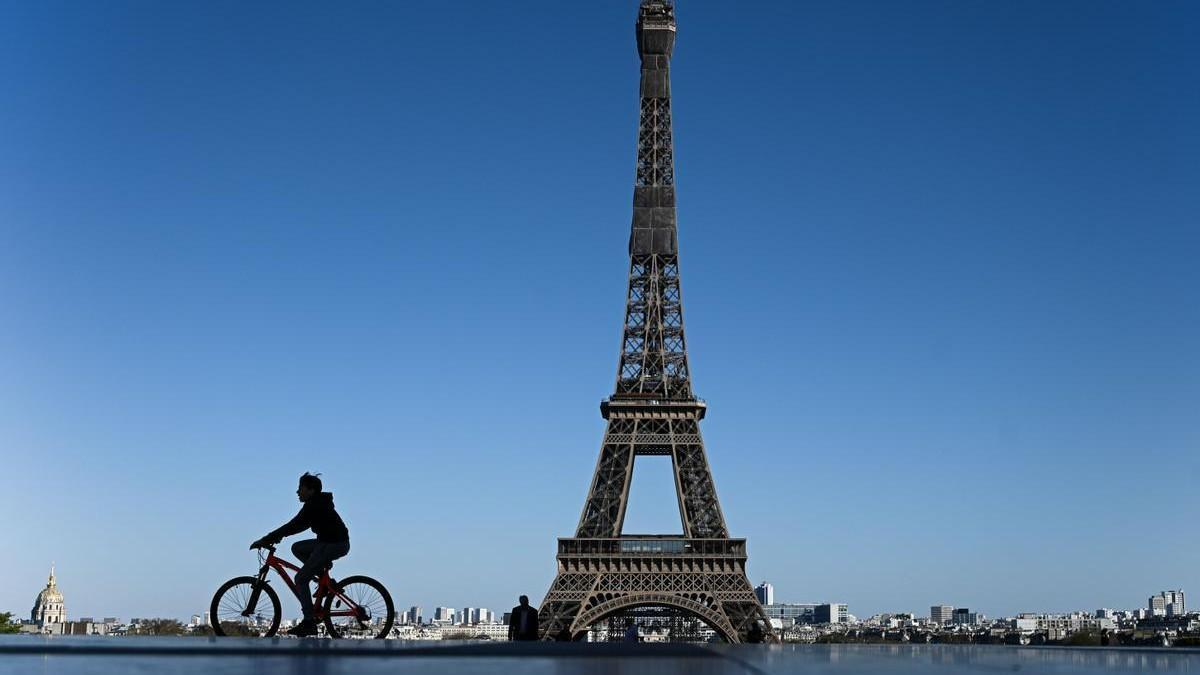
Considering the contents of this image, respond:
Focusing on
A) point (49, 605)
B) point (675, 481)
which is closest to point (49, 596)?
point (49, 605)

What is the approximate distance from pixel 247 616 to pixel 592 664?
1021 centimetres

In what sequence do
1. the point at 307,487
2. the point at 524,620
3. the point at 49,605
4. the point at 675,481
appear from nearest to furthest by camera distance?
the point at 307,487 < the point at 524,620 < the point at 675,481 < the point at 49,605

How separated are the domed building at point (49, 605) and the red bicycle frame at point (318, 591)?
416 ft

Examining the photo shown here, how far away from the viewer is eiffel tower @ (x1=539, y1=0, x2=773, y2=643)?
218 ft

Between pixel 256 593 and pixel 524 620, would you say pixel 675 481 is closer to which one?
pixel 524 620

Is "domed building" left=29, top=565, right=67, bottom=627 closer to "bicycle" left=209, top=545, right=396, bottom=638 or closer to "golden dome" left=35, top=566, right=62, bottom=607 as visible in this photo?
"golden dome" left=35, top=566, right=62, bottom=607

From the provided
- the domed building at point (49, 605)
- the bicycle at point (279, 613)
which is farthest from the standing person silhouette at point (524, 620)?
the domed building at point (49, 605)

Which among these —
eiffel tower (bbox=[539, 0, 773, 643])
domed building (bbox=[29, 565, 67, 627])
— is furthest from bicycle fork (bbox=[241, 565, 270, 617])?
domed building (bbox=[29, 565, 67, 627])

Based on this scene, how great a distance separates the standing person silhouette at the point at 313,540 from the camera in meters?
15.4

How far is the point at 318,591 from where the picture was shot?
15.8 metres

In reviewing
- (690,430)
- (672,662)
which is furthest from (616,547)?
(672,662)

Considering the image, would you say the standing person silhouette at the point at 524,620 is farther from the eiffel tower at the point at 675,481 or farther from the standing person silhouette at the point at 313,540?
the eiffel tower at the point at 675,481

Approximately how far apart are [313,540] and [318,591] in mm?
797

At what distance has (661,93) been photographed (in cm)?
8556
